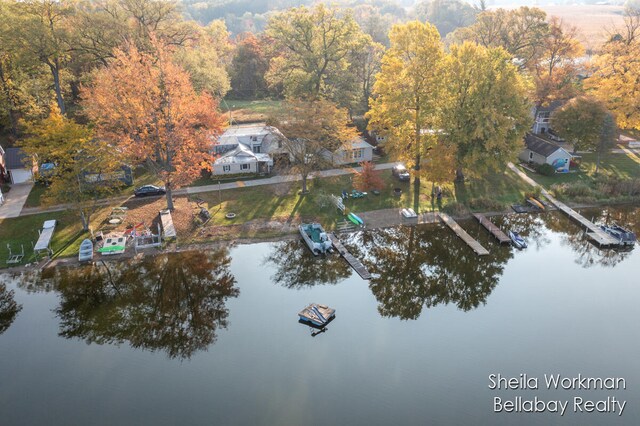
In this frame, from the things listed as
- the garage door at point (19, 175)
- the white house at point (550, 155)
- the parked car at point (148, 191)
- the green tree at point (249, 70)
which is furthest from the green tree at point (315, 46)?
the garage door at point (19, 175)

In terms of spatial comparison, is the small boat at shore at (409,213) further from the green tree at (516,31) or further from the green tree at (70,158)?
the green tree at (516,31)

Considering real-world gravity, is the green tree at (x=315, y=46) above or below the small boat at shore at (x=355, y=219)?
above

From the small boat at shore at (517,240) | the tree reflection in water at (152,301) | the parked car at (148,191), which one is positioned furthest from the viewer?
the parked car at (148,191)

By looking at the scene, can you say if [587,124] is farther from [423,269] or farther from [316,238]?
[316,238]

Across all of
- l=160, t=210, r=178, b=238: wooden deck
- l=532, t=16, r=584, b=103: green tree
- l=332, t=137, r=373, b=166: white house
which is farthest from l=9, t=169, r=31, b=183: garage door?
l=532, t=16, r=584, b=103: green tree

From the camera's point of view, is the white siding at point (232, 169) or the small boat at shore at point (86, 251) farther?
the white siding at point (232, 169)

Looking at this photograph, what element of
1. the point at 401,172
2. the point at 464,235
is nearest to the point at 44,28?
the point at 401,172
